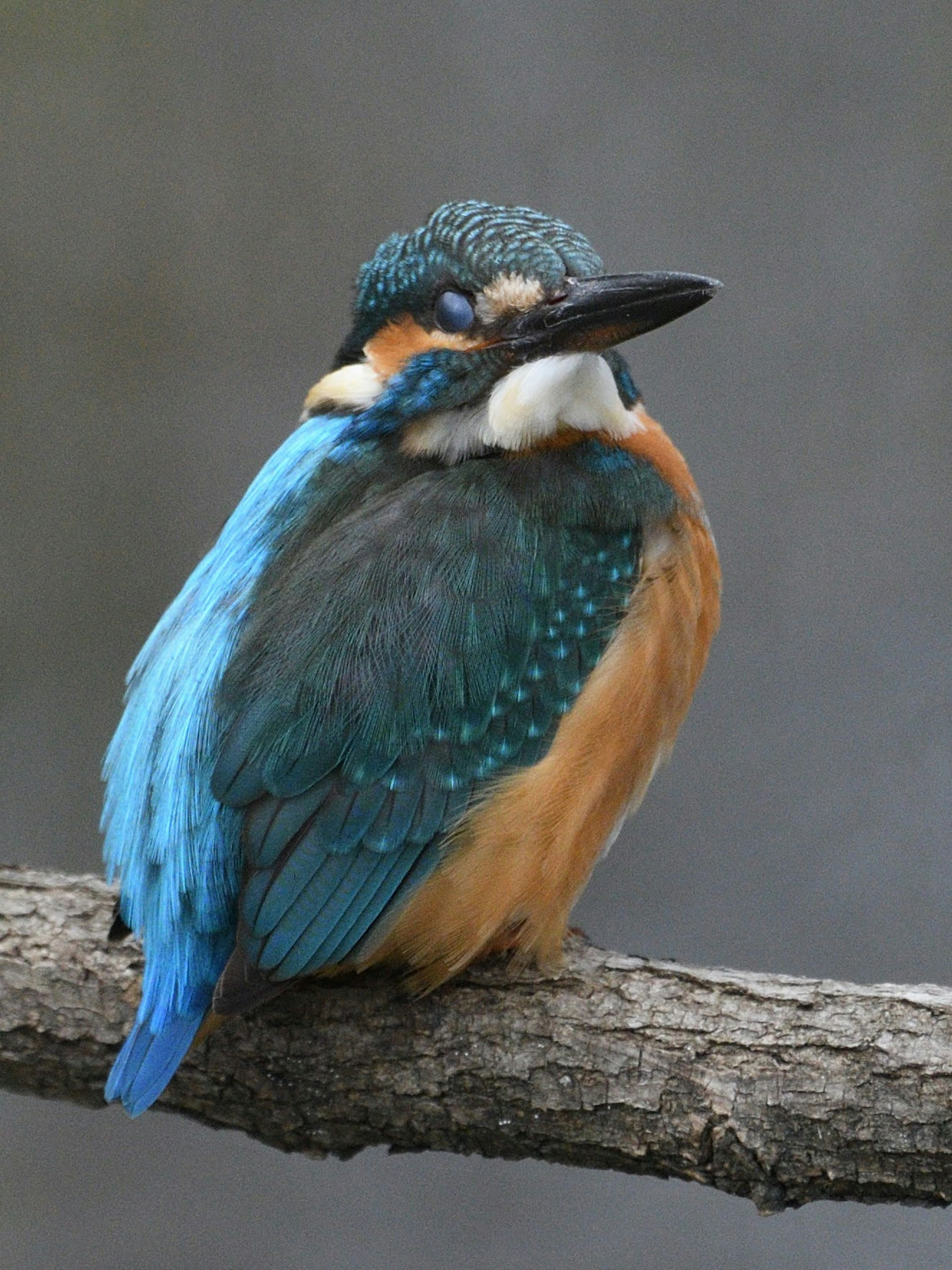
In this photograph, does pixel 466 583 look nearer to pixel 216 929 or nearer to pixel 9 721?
pixel 216 929

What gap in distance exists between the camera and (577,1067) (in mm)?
1784

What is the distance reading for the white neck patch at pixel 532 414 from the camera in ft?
6.19

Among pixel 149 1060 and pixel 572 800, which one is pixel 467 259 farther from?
pixel 149 1060

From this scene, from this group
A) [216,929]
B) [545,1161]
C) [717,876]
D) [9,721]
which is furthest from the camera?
[9,721]

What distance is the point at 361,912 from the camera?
1.75 metres

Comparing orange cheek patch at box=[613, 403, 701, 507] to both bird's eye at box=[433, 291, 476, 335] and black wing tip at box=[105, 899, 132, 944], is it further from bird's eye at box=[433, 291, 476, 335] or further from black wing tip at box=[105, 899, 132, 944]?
black wing tip at box=[105, 899, 132, 944]

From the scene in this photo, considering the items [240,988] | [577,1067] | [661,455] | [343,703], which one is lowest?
[577,1067]

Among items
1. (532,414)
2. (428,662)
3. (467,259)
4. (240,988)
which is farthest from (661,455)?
(240,988)

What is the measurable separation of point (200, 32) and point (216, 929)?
7.46 feet

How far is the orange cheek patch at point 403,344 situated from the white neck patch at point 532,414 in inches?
2.9

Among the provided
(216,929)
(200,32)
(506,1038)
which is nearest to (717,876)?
(506,1038)

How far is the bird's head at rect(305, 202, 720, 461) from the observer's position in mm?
1852

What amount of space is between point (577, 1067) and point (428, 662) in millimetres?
466

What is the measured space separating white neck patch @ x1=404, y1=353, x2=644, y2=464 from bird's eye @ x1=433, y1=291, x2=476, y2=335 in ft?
0.28
